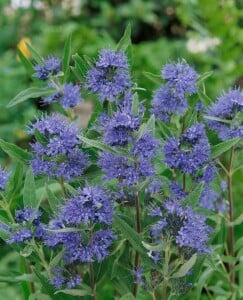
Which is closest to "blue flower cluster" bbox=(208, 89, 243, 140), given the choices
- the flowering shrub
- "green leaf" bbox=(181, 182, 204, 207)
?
the flowering shrub

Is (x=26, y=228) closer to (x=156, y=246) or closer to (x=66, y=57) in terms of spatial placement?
(x=156, y=246)

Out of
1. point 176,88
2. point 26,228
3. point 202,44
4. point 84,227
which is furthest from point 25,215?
point 202,44

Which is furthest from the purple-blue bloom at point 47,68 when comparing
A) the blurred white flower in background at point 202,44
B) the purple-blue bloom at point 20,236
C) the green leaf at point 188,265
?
the blurred white flower in background at point 202,44

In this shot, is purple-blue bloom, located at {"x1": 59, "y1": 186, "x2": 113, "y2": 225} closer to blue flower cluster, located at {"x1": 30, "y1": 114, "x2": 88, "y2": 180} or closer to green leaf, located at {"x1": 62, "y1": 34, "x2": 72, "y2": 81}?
blue flower cluster, located at {"x1": 30, "y1": 114, "x2": 88, "y2": 180}

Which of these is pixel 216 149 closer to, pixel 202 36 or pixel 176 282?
pixel 176 282

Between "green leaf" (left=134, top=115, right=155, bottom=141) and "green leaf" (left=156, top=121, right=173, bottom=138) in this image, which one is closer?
"green leaf" (left=134, top=115, right=155, bottom=141)

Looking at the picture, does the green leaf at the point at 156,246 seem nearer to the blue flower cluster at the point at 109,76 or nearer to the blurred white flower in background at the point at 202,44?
the blue flower cluster at the point at 109,76
